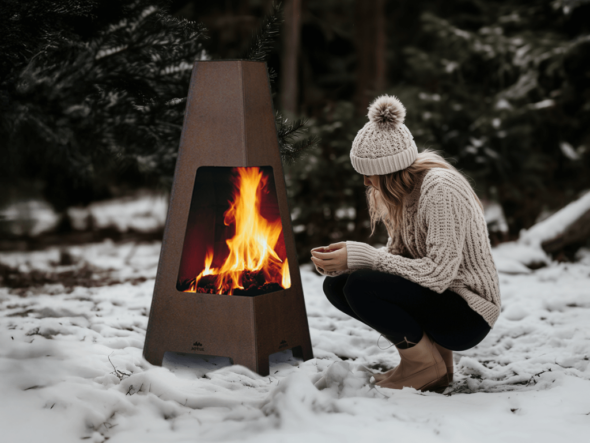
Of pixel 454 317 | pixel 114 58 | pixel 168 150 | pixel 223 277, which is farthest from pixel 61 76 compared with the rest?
pixel 454 317

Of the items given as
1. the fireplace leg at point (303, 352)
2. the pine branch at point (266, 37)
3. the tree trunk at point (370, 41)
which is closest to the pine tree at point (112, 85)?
the pine branch at point (266, 37)

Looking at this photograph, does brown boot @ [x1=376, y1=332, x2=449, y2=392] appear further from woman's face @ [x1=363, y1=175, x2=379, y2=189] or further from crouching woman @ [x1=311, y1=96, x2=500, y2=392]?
woman's face @ [x1=363, y1=175, x2=379, y2=189]

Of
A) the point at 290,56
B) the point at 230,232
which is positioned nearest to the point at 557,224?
the point at 230,232

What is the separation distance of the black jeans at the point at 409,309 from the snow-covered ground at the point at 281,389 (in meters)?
0.27

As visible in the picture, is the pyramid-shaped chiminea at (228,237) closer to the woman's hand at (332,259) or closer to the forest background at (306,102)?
the woman's hand at (332,259)

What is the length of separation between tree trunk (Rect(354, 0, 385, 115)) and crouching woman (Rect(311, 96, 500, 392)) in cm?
591

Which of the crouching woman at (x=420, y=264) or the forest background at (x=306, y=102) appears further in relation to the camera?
the forest background at (x=306, y=102)

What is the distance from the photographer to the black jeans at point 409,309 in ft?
8.45

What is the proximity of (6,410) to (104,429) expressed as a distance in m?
0.42

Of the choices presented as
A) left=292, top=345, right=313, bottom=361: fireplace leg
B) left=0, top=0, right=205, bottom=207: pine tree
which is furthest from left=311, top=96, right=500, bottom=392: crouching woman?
left=0, top=0, right=205, bottom=207: pine tree

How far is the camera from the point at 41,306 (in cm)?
384

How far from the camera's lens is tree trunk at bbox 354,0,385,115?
327 inches

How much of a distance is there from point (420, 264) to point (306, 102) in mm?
4542

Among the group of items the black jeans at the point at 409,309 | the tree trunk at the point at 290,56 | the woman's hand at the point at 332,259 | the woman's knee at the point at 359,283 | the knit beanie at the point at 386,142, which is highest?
the tree trunk at the point at 290,56
